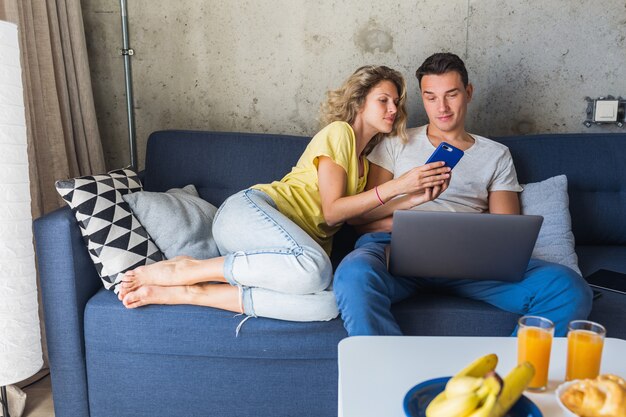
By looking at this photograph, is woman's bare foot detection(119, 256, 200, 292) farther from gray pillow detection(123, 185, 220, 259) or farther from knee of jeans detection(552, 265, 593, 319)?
knee of jeans detection(552, 265, 593, 319)

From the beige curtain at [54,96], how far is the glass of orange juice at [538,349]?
1.79 metres

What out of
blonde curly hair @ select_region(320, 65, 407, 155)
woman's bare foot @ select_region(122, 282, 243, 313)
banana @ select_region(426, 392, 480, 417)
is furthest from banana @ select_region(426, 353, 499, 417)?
blonde curly hair @ select_region(320, 65, 407, 155)

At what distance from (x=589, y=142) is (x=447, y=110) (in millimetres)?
658

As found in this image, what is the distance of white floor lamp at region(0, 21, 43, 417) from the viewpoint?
158cm

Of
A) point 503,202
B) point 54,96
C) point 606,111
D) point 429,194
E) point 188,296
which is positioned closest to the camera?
point 188,296

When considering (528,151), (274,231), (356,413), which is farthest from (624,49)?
(356,413)

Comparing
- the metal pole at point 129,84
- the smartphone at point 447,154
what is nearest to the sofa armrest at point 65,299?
the metal pole at point 129,84

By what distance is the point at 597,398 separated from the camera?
945 mm

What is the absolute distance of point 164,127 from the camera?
277 centimetres

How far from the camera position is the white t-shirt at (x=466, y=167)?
2.17 m

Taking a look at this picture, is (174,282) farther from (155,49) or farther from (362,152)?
(155,49)

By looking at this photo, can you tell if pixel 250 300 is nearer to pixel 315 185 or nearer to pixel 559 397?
pixel 315 185

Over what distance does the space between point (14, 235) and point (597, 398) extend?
149 cm

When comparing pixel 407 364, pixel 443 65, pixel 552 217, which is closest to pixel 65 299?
pixel 407 364
